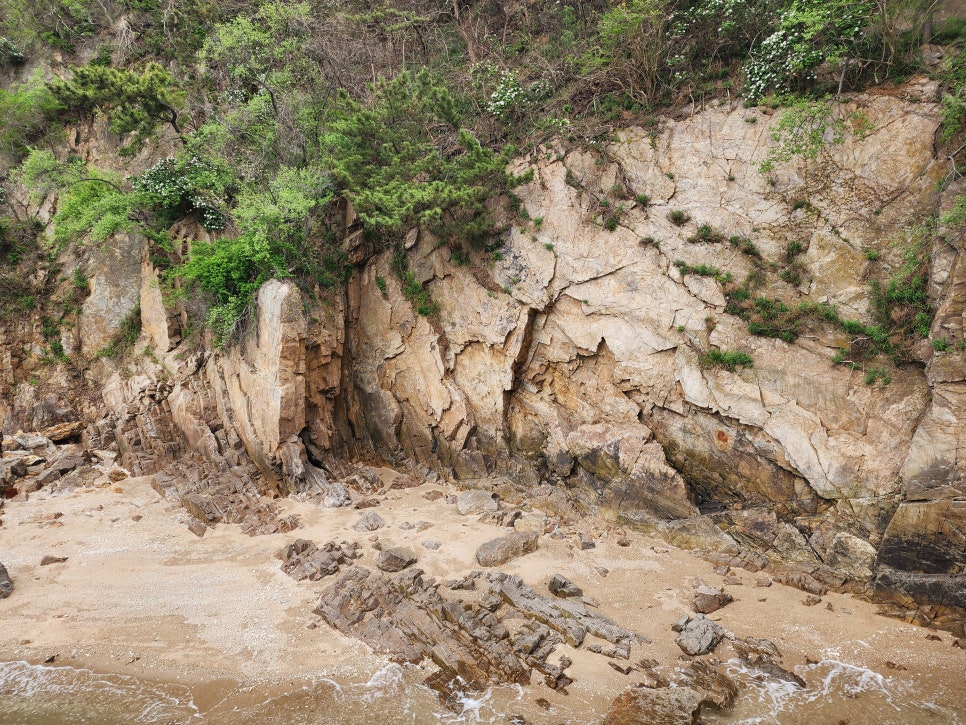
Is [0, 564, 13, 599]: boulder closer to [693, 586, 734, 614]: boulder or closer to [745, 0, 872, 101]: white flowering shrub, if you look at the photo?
[693, 586, 734, 614]: boulder

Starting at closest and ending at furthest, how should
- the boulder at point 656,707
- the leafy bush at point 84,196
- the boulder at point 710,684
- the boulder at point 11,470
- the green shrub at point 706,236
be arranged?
1. the boulder at point 656,707
2. the boulder at point 710,684
3. the green shrub at point 706,236
4. the boulder at point 11,470
5. the leafy bush at point 84,196

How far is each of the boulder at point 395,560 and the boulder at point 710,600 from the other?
5.80 meters

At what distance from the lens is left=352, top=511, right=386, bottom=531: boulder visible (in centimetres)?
1279

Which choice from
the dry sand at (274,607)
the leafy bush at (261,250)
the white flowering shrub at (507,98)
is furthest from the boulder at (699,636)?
the white flowering shrub at (507,98)

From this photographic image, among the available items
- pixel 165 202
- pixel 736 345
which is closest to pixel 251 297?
pixel 165 202

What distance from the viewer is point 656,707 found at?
7.20m

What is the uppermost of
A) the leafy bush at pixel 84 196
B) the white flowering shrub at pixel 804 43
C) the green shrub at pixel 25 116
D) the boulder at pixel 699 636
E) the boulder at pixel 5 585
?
the green shrub at pixel 25 116

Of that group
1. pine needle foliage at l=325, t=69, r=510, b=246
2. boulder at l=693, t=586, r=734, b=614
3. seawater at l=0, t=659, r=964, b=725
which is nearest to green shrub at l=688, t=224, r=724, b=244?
pine needle foliage at l=325, t=69, r=510, b=246

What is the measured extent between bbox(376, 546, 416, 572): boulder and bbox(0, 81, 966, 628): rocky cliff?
3.82 metres

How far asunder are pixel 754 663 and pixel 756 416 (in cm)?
520

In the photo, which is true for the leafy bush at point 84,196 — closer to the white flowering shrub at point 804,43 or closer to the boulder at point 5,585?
the boulder at point 5,585

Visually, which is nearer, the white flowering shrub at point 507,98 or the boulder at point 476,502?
the boulder at point 476,502

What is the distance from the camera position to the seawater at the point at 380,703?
7285 mm

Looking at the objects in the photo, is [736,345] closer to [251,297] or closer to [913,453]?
[913,453]
